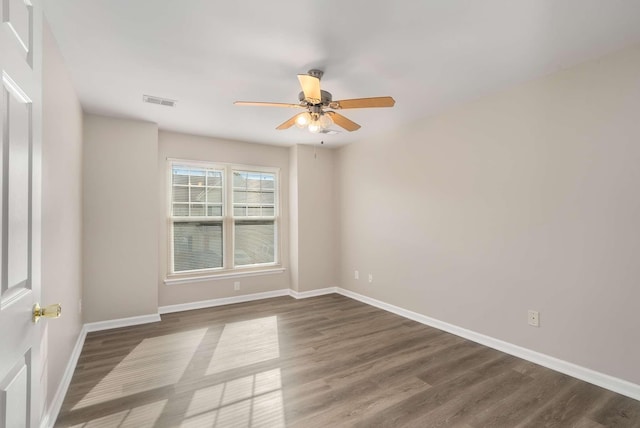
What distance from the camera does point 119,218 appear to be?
378 centimetres

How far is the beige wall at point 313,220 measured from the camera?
16.7ft

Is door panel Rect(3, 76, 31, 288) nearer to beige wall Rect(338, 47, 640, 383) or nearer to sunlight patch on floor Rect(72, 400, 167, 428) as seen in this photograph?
sunlight patch on floor Rect(72, 400, 167, 428)

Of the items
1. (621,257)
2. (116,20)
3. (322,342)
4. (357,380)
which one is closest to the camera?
(116,20)

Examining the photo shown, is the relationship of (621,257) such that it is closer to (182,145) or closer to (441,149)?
(441,149)

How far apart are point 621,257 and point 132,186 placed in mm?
4905

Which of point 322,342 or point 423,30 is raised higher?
point 423,30

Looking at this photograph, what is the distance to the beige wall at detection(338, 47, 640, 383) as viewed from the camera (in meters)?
2.34

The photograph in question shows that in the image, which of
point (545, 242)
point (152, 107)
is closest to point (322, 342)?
point (545, 242)

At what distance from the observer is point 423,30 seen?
2.07 metres

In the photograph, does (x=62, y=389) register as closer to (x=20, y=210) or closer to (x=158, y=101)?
(x=20, y=210)

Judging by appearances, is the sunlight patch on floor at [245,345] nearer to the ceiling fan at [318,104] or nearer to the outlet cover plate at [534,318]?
the ceiling fan at [318,104]

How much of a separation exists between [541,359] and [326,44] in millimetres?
3220

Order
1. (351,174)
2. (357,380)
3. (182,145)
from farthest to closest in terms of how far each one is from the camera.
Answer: (351,174) → (182,145) → (357,380)

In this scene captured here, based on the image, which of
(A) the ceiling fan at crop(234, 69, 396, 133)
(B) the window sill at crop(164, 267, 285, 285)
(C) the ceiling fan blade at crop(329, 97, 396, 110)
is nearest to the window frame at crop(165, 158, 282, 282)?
(B) the window sill at crop(164, 267, 285, 285)
